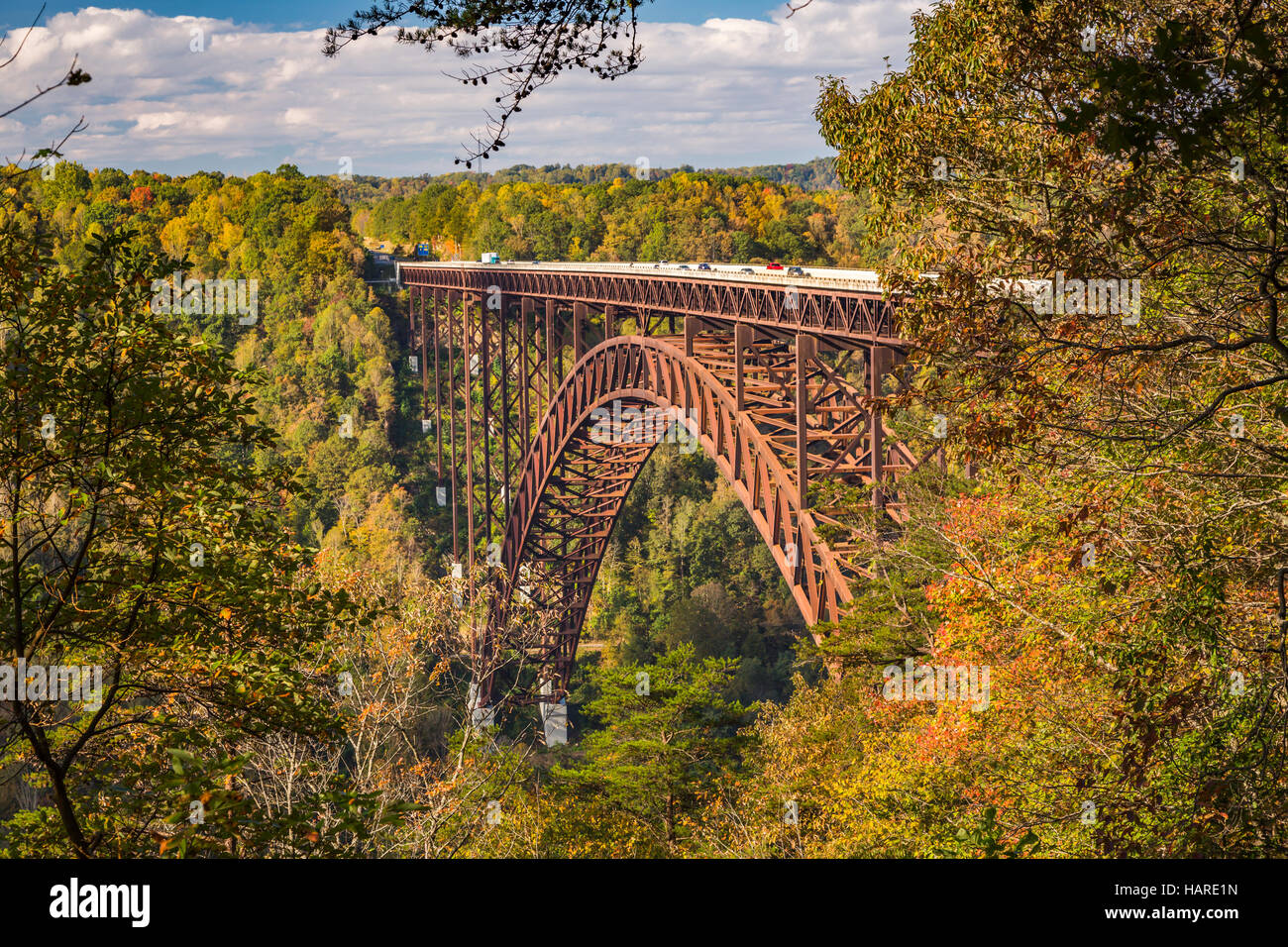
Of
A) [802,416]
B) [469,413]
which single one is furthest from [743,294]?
[469,413]

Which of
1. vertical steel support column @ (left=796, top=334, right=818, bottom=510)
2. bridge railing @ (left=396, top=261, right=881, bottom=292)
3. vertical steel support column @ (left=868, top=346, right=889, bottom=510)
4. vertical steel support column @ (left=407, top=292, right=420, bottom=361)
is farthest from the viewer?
vertical steel support column @ (left=407, top=292, right=420, bottom=361)

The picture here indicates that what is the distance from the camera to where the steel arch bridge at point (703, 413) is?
62.3 feet

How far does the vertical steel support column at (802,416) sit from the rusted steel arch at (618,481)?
0.25m

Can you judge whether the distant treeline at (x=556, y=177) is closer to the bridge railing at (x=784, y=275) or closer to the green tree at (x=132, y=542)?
the bridge railing at (x=784, y=275)

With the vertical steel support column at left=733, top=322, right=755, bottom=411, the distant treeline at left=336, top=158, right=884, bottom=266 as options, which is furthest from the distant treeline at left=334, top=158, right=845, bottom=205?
the vertical steel support column at left=733, top=322, right=755, bottom=411

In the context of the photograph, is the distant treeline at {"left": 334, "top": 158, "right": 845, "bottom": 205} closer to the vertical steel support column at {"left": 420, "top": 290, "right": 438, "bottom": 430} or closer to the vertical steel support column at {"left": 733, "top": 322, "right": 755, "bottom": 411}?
the vertical steel support column at {"left": 420, "top": 290, "right": 438, "bottom": 430}

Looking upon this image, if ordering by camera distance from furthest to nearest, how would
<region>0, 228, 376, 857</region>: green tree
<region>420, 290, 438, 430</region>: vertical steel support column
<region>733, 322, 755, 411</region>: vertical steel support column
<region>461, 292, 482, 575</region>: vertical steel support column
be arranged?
1. <region>420, 290, 438, 430</region>: vertical steel support column
2. <region>461, 292, 482, 575</region>: vertical steel support column
3. <region>733, 322, 755, 411</region>: vertical steel support column
4. <region>0, 228, 376, 857</region>: green tree

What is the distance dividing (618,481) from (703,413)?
13.9 meters

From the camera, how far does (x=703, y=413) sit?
24781mm

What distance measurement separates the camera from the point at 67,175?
6719 cm

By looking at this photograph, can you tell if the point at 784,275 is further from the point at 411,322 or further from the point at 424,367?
the point at 411,322

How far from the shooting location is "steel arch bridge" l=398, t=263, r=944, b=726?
19.0 m

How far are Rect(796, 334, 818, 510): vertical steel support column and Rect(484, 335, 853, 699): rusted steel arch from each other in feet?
0.83
